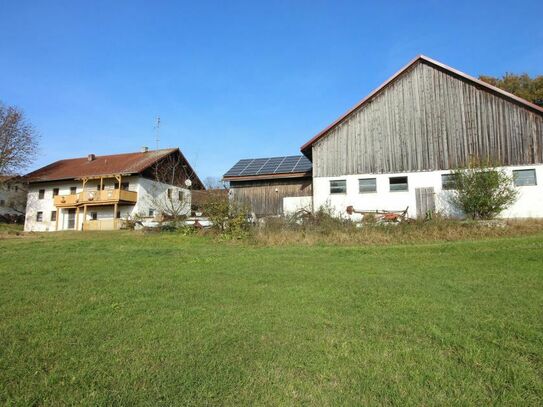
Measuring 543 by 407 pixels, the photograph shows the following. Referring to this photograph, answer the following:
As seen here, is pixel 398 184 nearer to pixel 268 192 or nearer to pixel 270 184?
pixel 270 184

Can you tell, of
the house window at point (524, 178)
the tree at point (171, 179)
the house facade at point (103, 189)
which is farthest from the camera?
the tree at point (171, 179)

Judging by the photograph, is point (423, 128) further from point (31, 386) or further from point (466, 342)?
point (31, 386)

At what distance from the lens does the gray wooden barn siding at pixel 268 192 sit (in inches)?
999

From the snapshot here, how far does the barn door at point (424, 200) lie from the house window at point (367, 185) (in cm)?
232

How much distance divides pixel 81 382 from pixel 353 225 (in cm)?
1447

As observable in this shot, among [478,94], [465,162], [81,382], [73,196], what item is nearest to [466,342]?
[81,382]

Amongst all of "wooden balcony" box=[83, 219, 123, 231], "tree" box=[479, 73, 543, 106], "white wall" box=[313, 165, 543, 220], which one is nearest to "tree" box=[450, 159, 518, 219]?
"white wall" box=[313, 165, 543, 220]

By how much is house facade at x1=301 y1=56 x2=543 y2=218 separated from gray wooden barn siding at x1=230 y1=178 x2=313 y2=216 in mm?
2838

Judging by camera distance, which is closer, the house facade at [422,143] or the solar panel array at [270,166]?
the house facade at [422,143]

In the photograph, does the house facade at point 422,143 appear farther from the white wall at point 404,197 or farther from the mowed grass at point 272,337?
the mowed grass at point 272,337

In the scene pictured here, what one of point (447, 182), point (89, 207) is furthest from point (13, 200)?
point (447, 182)

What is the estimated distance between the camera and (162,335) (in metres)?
4.52

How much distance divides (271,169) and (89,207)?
20473mm

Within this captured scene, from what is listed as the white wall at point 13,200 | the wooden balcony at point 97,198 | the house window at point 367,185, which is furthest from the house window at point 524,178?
the white wall at point 13,200
